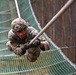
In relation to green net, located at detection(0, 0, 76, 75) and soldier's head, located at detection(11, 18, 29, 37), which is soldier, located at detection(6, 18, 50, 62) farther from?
green net, located at detection(0, 0, 76, 75)

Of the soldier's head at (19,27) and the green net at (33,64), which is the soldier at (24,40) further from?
the green net at (33,64)

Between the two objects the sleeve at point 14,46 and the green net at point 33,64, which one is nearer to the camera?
the sleeve at point 14,46

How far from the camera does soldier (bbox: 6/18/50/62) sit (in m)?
0.96

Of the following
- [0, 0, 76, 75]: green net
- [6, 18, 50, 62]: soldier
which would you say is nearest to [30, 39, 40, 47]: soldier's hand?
[6, 18, 50, 62]: soldier

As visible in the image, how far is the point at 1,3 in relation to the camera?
2.56 meters

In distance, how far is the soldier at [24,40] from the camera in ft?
3.16

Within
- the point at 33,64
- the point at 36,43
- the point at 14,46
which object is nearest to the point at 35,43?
the point at 36,43

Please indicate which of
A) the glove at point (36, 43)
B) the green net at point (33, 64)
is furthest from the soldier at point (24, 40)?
the green net at point (33, 64)

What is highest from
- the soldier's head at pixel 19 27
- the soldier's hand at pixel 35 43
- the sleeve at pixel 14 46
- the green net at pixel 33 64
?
the soldier's head at pixel 19 27

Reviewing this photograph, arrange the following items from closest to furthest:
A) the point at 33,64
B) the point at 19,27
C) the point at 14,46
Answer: the point at 19,27
the point at 14,46
the point at 33,64

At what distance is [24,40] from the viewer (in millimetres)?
1049

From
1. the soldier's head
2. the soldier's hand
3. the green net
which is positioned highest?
the soldier's head

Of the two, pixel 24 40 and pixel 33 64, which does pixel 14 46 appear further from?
pixel 33 64

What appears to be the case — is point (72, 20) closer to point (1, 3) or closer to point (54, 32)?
point (54, 32)
